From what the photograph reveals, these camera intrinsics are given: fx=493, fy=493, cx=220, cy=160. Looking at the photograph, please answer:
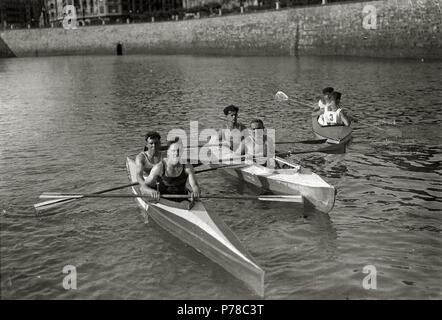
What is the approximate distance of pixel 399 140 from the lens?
1669 cm

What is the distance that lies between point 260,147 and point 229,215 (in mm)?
2431

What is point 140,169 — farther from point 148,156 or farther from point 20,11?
point 20,11

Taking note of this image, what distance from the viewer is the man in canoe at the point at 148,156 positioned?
10422mm

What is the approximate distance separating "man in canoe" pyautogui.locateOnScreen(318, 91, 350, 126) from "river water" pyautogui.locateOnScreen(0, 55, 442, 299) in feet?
3.36

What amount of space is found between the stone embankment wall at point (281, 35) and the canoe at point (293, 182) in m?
32.6

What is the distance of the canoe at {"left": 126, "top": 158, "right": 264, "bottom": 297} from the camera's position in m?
7.39

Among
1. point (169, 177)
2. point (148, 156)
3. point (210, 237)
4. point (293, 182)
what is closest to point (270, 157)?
point (293, 182)

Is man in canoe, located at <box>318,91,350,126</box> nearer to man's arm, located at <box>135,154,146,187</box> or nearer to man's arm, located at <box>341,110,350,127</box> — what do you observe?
man's arm, located at <box>341,110,350,127</box>

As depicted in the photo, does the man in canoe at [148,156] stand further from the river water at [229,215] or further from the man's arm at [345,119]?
the man's arm at [345,119]

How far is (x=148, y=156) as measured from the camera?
1081 centimetres

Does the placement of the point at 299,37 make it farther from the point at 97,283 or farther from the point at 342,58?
the point at 97,283

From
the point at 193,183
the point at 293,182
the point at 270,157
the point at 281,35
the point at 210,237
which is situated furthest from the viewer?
the point at 281,35
